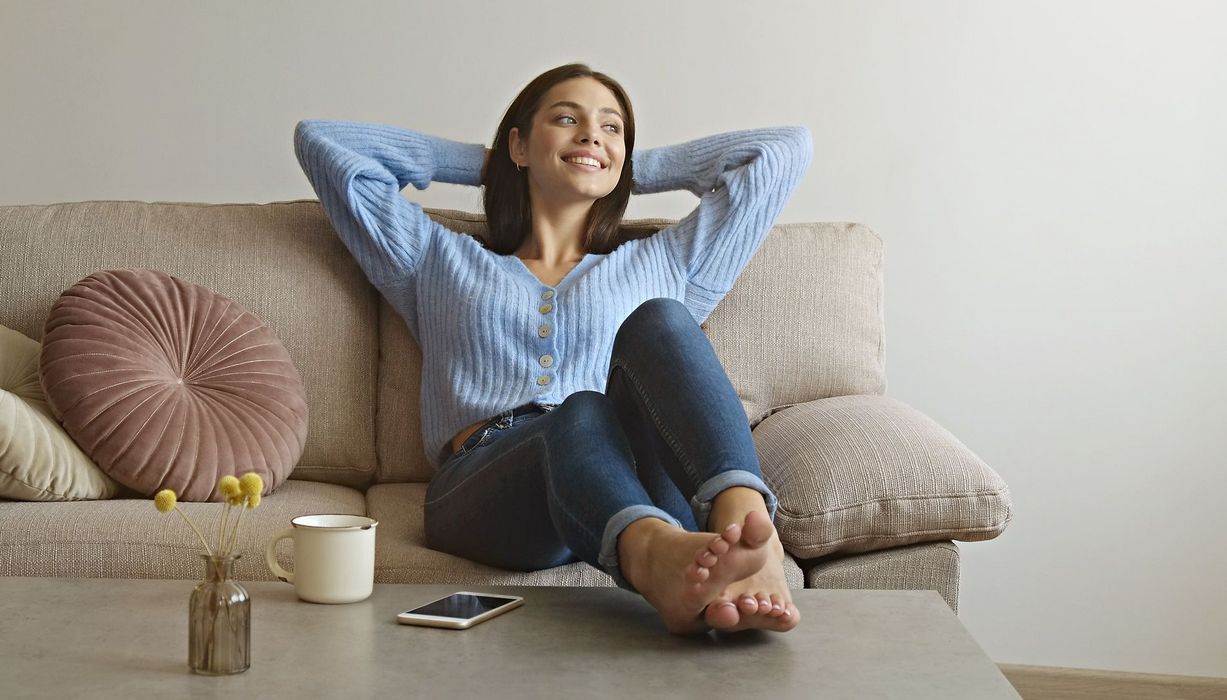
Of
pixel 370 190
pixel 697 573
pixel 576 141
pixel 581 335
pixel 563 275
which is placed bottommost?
pixel 697 573

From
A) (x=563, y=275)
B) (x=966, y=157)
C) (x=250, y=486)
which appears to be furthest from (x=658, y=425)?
(x=966, y=157)

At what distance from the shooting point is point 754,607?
1.11 m

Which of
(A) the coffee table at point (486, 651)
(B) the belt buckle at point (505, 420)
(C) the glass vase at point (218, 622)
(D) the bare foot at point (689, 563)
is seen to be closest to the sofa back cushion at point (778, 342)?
(B) the belt buckle at point (505, 420)

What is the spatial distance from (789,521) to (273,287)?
1019 mm

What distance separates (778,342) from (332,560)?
3.49 ft

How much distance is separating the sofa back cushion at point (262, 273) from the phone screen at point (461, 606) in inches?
32.5

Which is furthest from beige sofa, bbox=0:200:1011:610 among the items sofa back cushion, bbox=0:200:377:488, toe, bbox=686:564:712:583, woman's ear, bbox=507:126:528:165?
toe, bbox=686:564:712:583

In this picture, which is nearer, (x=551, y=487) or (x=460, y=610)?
(x=460, y=610)

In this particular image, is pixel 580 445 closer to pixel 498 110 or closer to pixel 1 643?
pixel 1 643

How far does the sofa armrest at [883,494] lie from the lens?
62.6 inches

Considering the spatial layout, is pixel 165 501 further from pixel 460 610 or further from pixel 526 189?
pixel 526 189

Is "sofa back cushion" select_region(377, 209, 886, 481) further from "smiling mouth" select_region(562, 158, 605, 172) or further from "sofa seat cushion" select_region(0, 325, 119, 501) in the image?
"sofa seat cushion" select_region(0, 325, 119, 501)

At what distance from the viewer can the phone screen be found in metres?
1.20

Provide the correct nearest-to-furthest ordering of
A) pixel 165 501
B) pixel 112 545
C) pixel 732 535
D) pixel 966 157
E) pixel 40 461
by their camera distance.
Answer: pixel 165 501
pixel 732 535
pixel 112 545
pixel 40 461
pixel 966 157
